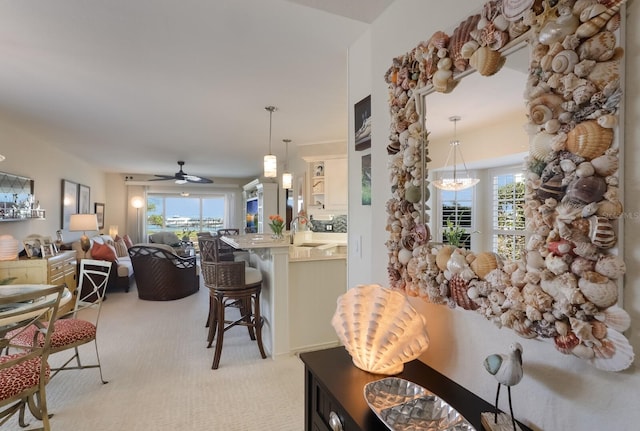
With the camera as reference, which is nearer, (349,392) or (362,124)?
(349,392)

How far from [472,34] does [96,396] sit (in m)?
2.96

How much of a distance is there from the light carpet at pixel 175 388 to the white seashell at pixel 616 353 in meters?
1.74

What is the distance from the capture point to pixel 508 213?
850 millimetres

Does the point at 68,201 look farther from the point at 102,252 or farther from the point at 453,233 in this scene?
the point at 453,233

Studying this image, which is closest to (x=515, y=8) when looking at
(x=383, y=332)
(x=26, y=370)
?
(x=383, y=332)

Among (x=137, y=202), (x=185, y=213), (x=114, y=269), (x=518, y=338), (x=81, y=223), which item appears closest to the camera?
(x=518, y=338)

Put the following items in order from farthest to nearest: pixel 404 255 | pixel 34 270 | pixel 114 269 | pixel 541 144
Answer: pixel 114 269 → pixel 34 270 → pixel 404 255 → pixel 541 144

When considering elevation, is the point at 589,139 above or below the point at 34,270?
above

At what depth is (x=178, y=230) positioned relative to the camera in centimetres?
930

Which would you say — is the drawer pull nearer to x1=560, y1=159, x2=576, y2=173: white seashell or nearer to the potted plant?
the potted plant

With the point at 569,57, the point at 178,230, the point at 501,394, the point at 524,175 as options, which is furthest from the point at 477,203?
the point at 178,230

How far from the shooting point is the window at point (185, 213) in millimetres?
8977

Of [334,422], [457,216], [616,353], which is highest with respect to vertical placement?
[457,216]

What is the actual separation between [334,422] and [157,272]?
4.38 meters
